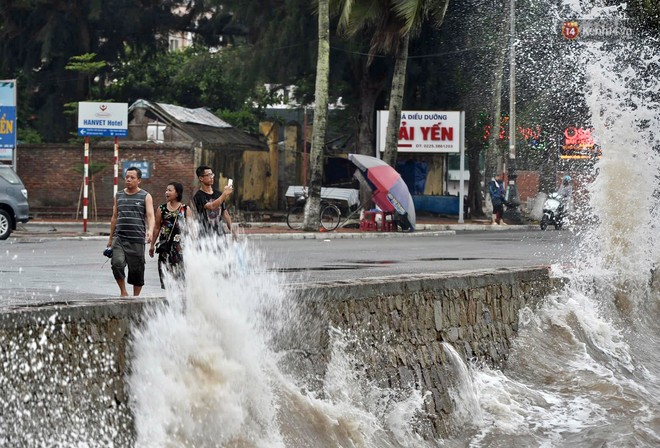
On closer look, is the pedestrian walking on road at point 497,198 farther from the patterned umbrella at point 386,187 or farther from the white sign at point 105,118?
the white sign at point 105,118

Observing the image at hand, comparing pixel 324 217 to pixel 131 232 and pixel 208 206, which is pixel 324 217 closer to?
pixel 131 232

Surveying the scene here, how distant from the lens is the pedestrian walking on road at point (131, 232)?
39.3 feet

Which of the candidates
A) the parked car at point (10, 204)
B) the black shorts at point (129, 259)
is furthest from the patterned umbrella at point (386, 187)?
the black shorts at point (129, 259)

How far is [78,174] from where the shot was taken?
39.8 metres

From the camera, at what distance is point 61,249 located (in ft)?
74.1

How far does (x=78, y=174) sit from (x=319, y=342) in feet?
103

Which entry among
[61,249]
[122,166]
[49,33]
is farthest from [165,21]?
[61,249]

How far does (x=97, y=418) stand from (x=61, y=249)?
16.0m

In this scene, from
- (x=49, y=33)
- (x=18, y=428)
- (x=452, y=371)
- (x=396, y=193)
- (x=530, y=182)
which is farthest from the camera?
(x=530, y=182)

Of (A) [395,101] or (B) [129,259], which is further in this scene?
→ (A) [395,101]

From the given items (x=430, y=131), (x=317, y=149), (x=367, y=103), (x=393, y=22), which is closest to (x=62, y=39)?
(x=367, y=103)

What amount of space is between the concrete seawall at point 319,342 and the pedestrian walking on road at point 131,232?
266 centimetres

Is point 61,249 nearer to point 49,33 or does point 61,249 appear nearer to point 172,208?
point 172,208

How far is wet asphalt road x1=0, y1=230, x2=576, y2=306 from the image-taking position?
45.5 feet
